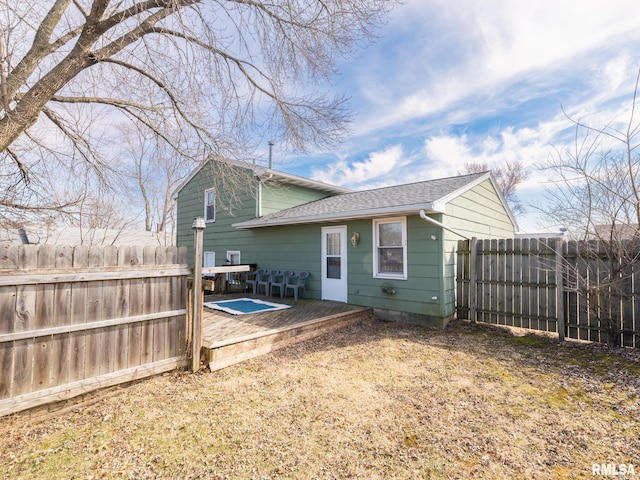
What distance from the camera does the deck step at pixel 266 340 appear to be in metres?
4.11

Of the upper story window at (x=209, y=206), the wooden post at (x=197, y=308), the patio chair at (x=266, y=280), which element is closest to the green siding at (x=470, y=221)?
the wooden post at (x=197, y=308)

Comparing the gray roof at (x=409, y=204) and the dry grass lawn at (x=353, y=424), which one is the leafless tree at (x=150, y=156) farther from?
the dry grass lawn at (x=353, y=424)

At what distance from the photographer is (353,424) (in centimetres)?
274

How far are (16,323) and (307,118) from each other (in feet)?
16.4

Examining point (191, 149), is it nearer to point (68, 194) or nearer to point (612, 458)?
point (68, 194)

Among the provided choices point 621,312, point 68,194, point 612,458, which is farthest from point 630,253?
point 68,194

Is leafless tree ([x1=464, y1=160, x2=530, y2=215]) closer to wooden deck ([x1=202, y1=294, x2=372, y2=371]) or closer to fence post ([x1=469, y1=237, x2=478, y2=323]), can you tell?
fence post ([x1=469, y1=237, x2=478, y2=323])

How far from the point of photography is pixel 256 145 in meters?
5.59

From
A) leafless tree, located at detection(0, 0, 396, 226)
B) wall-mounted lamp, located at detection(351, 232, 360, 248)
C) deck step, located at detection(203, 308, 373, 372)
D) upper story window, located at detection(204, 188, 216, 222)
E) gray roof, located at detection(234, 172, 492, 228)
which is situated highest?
leafless tree, located at detection(0, 0, 396, 226)

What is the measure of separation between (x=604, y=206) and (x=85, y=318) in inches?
279

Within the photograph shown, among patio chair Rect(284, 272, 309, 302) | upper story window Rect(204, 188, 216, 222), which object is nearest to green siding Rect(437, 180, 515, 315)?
patio chair Rect(284, 272, 309, 302)

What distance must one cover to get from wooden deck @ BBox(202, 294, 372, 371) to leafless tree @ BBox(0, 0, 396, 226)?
3195mm

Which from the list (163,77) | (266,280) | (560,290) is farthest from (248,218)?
(560,290)

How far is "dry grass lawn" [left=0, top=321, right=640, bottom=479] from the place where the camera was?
2205 millimetres
